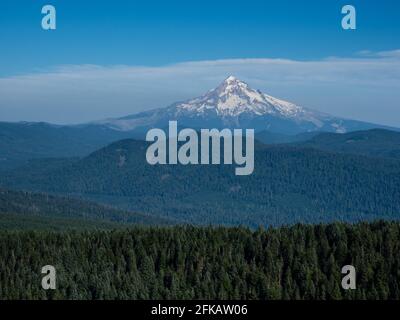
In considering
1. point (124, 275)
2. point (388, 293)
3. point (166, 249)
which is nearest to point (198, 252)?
point (166, 249)

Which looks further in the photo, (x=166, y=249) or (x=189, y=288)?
(x=166, y=249)
